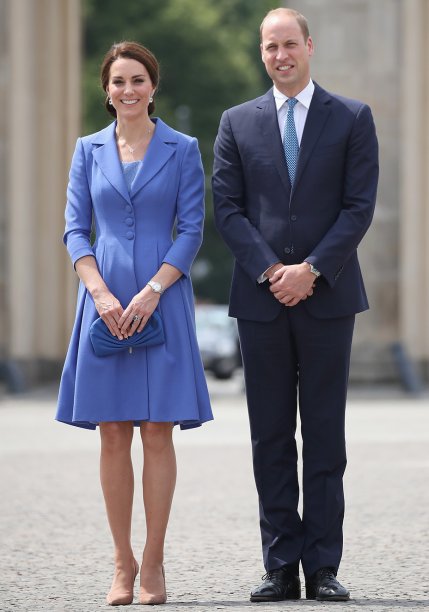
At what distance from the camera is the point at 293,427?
6.01 meters

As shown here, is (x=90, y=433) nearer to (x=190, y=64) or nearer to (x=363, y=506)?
(x=363, y=506)

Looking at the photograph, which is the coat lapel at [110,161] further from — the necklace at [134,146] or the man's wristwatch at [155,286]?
the man's wristwatch at [155,286]

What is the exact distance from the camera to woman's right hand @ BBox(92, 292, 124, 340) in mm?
5742

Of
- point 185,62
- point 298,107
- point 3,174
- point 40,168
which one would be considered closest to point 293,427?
point 298,107

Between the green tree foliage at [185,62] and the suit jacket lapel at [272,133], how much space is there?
34.2 m

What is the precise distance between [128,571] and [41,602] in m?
0.33

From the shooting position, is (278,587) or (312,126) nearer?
(278,587)

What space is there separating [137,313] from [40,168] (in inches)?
652

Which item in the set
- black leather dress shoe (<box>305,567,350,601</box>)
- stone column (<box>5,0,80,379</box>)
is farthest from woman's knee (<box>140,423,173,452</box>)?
stone column (<box>5,0,80,379</box>)

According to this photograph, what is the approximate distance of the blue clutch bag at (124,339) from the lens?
5777mm

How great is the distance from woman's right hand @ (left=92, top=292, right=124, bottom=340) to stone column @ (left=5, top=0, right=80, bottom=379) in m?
14.6

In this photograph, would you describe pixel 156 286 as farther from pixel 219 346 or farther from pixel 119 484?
pixel 219 346

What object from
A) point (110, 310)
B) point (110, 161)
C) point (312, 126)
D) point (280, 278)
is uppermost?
point (312, 126)

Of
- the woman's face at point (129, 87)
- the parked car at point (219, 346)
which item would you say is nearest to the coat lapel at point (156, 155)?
the woman's face at point (129, 87)
